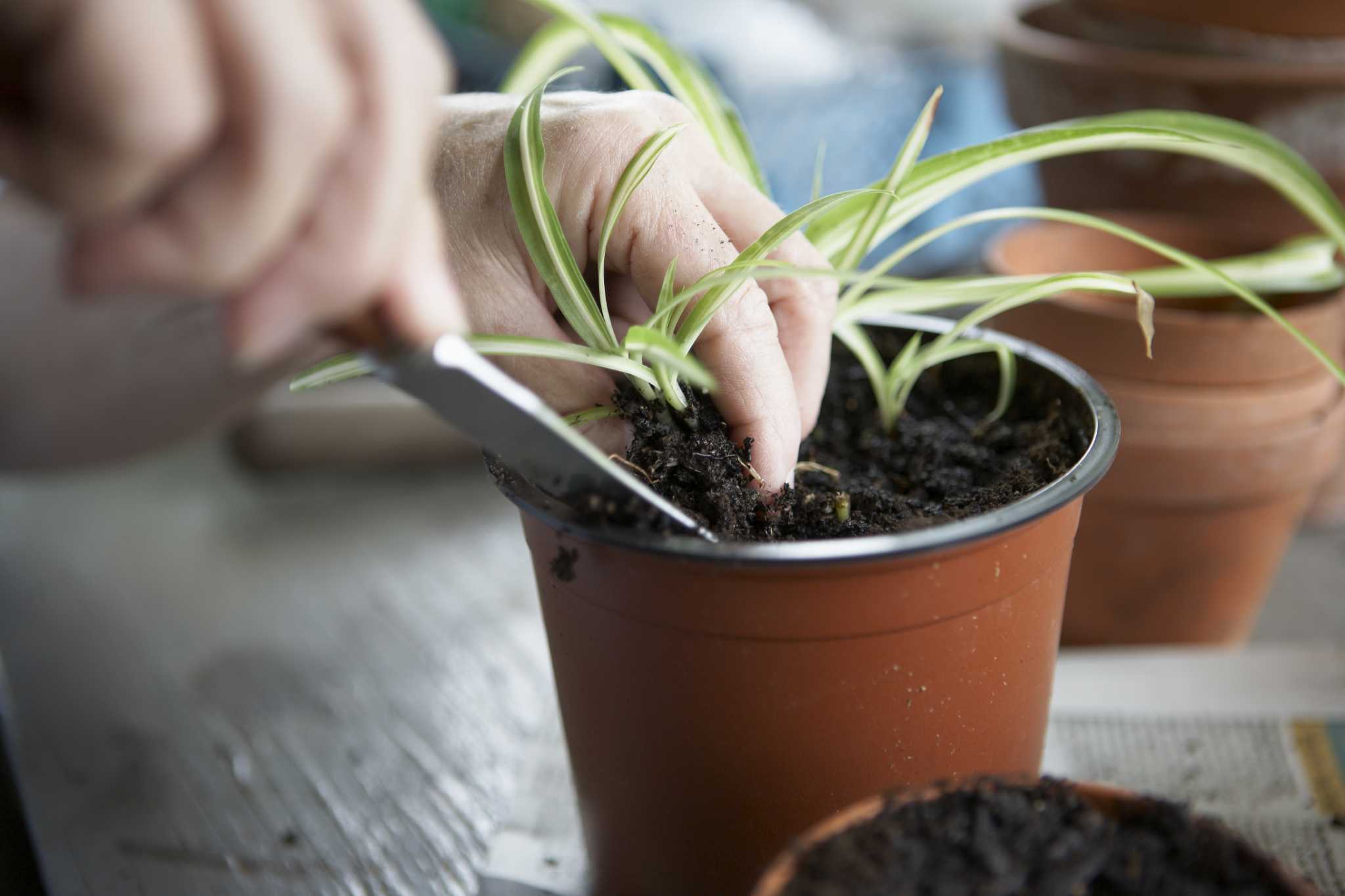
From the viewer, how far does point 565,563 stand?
1.65ft

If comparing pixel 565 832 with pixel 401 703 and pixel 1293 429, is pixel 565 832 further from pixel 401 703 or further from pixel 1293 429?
pixel 1293 429

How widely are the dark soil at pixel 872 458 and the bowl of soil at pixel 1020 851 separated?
15cm

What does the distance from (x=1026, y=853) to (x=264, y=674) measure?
2.63ft

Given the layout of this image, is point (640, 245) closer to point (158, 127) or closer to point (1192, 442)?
point (158, 127)

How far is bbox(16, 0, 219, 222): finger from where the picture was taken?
235 mm

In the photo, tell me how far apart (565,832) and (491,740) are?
0.16 m

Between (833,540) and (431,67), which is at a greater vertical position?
(431,67)

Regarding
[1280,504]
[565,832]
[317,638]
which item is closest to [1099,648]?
[1280,504]

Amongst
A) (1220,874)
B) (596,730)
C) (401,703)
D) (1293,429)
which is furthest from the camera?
(401,703)

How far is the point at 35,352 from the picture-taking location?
0.71 meters

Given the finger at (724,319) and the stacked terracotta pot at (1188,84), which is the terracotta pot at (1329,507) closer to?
the stacked terracotta pot at (1188,84)

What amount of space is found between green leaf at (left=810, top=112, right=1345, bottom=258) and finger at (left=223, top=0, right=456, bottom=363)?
15.1 inches

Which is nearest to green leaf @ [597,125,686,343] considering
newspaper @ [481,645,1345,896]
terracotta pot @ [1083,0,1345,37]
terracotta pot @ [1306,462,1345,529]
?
newspaper @ [481,645,1345,896]

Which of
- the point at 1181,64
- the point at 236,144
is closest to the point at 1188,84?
the point at 1181,64
